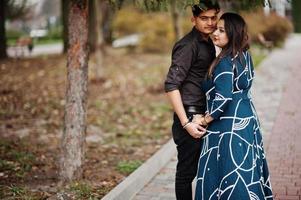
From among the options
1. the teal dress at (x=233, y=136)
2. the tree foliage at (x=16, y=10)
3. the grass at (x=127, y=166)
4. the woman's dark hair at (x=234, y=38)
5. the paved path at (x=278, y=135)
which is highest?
the woman's dark hair at (x=234, y=38)

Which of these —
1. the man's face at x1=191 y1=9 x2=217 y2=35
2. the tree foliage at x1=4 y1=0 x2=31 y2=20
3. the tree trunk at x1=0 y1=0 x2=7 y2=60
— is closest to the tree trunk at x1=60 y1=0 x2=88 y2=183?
the man's face at x1=191 y1=9 x2=217 y2=35

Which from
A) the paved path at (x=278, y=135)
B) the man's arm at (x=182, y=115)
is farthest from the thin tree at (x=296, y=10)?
the man's arm at (x=182, y=115)

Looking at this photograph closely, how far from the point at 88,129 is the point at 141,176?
127 inches

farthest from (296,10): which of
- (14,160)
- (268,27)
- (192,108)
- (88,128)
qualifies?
(192,108)

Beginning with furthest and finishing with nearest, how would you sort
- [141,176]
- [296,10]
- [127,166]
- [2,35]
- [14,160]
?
[2,35]
[296,10]
[14,160]
[127,166]
[141,176]

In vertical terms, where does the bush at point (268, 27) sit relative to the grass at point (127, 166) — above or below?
below

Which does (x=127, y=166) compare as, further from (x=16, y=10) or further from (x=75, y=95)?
(x=16, y=10)

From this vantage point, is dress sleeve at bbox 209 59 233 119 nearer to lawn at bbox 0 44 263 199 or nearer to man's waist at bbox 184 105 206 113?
man's waist at bbox 184 105 206 113

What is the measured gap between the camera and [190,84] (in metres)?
4.11

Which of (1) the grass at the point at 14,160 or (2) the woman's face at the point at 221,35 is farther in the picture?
(1) the grass at the point at 14,160

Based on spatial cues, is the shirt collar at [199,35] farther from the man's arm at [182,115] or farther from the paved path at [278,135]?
the paved path at [278,135]

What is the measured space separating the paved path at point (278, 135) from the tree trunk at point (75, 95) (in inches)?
31.3

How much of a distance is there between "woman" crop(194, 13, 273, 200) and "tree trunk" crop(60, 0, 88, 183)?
1919 mm

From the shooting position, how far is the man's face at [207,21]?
4.05 metres
